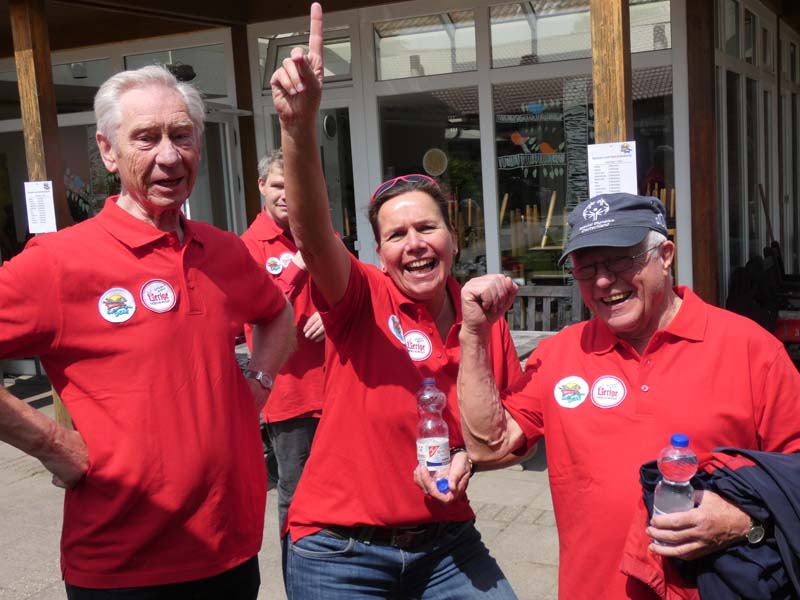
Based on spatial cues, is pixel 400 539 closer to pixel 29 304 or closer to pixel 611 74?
pixel 29 304

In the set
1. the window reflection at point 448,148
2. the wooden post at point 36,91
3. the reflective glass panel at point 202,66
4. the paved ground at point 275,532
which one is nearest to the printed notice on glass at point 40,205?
the wooden post at point 36,91

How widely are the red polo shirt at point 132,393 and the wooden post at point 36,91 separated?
4203 millimetres

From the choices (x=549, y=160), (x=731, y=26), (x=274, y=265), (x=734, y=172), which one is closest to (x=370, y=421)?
(x=274, y=265)

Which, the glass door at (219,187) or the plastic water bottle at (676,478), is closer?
the plastic water bottle at (676,478)

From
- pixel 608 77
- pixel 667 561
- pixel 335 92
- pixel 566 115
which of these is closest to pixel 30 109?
pixel 335 92

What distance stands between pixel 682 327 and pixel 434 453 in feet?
2.38

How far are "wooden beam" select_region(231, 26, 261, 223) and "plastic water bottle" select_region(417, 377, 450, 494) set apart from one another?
23.7ft

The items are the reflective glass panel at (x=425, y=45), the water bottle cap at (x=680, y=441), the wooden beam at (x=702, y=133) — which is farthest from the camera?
the reflective glass panel at (x=425, y=45)

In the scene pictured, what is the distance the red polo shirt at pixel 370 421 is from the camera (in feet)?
7.77

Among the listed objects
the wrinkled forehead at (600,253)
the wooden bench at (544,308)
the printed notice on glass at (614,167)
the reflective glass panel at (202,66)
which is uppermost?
the reflective glass panel at (202,66)

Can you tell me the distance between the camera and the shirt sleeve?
6.77ft

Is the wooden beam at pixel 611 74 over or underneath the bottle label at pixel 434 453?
over

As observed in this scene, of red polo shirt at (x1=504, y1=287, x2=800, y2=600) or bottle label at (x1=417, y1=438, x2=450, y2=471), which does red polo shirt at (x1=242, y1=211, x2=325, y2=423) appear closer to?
bottle label at (x1=417, y1=438, x2=450, y2=471)

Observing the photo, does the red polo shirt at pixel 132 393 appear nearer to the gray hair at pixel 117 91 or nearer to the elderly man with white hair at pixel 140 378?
the elderly man with white hair at pixel 140 378
